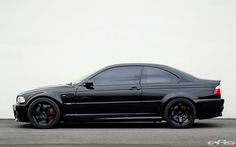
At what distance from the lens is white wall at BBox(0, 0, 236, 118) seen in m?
15.0

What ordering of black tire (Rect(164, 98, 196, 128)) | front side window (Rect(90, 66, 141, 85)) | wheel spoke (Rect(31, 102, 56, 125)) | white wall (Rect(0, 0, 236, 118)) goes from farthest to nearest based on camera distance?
white wall (Rect(0, 0, 236, 118))
front side window (Rect(90, 66, 141, 85))
wheel spoke (Rect(31, 102, 56, 125))
black tire (Rect(164, 98, 196, 128))

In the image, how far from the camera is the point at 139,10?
15141 millimetres

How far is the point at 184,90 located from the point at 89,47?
4.36m

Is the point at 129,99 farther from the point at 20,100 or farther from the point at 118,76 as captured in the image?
the point at 20,100

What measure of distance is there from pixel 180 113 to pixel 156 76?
91 cm

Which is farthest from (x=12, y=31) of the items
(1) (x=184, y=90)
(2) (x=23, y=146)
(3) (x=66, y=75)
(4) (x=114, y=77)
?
(2) (x=23, y=146)

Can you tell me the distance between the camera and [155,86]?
1153cm

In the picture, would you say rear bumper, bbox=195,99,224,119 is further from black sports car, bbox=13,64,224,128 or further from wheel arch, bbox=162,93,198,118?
wheel arch, bbox=162,93,198,118

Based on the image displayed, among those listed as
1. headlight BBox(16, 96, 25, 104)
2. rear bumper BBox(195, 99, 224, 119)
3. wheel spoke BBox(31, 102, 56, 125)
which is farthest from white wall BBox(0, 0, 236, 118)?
rear bumper BBox(195, 99, 224, 119)

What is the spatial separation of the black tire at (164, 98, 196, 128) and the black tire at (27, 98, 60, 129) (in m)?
2.24

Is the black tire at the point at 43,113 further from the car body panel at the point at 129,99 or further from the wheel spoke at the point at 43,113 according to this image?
the car body panel at the point at 129,99

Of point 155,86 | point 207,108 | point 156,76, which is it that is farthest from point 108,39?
point 207,108

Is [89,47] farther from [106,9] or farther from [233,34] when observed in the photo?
[233,34]

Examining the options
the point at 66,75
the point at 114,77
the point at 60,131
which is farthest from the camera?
the point at 66,75
